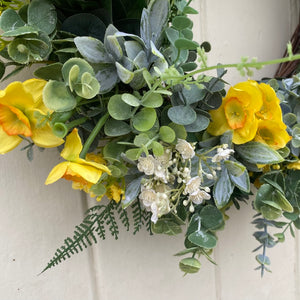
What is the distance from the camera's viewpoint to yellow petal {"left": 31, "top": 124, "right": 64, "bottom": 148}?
0.36 metres

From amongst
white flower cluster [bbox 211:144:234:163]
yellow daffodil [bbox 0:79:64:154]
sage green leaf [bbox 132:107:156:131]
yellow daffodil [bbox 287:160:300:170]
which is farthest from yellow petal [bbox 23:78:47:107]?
yellow daffodil [bbox 287:160:300:170]

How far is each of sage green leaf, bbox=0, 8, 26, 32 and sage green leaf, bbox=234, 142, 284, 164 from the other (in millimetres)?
302

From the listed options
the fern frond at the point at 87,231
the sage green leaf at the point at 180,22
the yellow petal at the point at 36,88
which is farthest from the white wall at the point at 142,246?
the sage green leaf at the point at 180,22

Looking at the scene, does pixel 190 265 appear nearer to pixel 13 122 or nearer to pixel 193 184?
pixel 193 184

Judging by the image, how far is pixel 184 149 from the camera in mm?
391

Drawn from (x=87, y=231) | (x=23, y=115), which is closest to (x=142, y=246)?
(x=87, y=231)

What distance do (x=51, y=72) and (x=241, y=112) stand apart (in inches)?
9.2

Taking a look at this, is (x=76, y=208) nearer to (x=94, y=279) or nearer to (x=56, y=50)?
(x=94, y=279)

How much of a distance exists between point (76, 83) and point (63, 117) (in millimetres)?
47

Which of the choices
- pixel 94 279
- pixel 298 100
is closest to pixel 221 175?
pixel 298 100

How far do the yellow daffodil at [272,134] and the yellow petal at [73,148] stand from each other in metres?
0.24

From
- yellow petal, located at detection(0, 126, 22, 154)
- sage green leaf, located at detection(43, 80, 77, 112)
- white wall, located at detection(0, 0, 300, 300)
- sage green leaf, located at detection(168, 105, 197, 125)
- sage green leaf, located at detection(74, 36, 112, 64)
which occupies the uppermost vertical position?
sage green leaf, located at detection(74, 36, 112, 64)

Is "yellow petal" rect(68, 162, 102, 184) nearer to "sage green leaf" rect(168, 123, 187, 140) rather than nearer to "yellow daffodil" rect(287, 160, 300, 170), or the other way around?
"sage green leaf" rect(168, 123, 187, 140)

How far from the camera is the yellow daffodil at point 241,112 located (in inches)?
16.3
